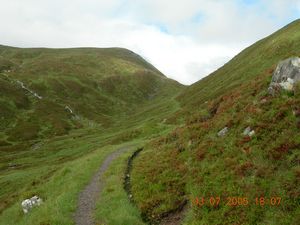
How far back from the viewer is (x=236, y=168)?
22156 millimetres

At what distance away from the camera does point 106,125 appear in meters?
130

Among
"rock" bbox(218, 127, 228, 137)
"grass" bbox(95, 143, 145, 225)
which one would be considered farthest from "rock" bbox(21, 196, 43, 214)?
"rock" bbox(218, 127, 228, 137)

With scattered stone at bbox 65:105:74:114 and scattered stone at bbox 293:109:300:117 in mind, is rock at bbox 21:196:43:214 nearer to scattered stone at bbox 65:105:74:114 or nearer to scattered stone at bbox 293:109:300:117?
scattered stone at bbox 293:109:300:117

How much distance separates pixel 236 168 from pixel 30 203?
687 inches

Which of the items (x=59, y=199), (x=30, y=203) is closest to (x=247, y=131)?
(x=59, y=199)

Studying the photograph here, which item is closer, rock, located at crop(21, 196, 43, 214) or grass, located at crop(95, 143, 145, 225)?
grass, located at crop(95, 143, 145, 225)

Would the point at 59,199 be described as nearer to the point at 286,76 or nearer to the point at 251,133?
the point at 251,133

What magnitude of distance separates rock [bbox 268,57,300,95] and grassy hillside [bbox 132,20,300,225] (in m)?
0.84

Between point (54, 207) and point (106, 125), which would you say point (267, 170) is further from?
point (106, 125)

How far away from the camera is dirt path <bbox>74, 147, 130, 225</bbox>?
2425cm

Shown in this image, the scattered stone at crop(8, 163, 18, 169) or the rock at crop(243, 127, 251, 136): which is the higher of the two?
the scattered stone at crop(8, 163, 18, 169)
